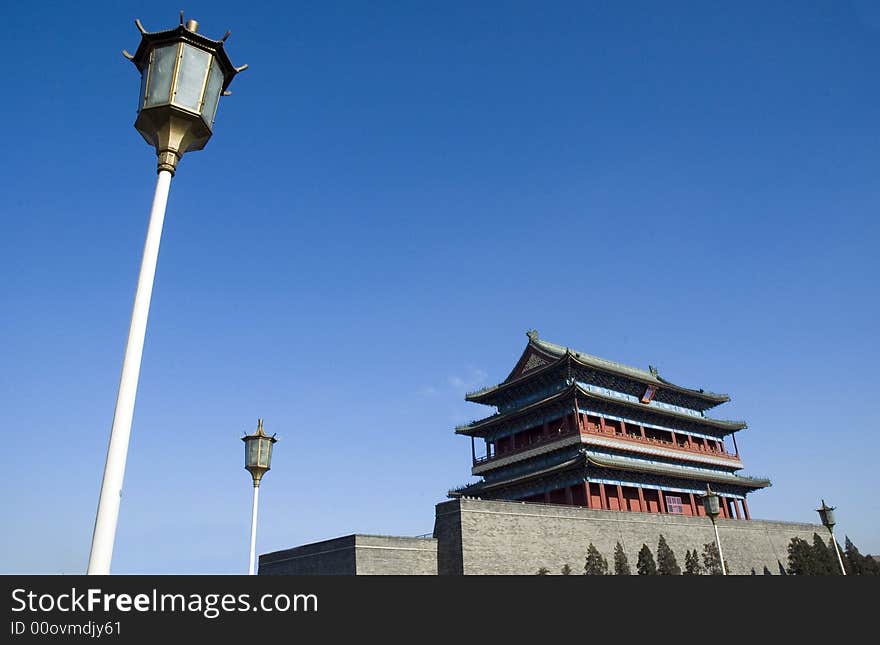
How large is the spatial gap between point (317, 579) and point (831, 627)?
6.57 metres

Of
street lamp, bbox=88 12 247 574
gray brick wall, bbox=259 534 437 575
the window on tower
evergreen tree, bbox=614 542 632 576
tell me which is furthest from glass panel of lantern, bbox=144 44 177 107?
the window on tower

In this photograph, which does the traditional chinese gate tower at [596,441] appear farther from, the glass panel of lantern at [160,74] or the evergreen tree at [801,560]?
the glass panel of lantern at [160,74]

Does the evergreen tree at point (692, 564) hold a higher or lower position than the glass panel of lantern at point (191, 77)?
lower

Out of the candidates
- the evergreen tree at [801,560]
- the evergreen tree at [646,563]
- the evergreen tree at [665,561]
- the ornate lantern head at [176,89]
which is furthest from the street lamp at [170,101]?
the evergreen tree at [801,560]

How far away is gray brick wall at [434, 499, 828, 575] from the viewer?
23297 millimetres

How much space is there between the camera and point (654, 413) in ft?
121

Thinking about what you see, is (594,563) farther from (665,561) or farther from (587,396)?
(587,396)

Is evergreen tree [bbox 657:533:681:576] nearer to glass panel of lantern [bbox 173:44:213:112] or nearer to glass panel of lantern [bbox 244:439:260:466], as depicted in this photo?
glass panel of lantern [bbox 244:439:260:466]

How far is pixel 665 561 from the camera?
27031mm

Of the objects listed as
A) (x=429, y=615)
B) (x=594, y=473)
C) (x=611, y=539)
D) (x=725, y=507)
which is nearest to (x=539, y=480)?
(x=594, y=473)

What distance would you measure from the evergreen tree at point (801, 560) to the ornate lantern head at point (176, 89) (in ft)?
114

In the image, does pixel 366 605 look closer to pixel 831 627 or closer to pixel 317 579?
pixel 317 579

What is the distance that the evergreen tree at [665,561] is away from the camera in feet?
87.4

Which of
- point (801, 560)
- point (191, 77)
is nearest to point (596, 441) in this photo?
point (801, 560)
